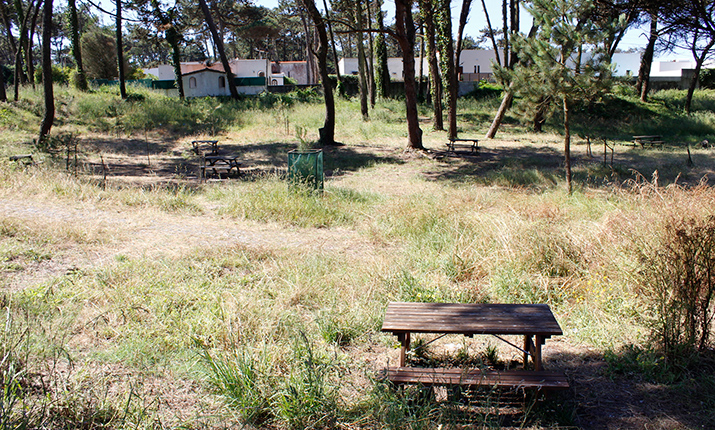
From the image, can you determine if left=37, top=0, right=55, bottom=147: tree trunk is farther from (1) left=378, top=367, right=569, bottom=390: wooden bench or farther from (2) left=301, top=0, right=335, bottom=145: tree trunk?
(1) left=378, top=367, right=569, bottom=390: wooden bench

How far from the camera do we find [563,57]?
9953mm

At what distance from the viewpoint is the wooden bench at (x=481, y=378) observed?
3.17 meters

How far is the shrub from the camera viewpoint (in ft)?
12.5

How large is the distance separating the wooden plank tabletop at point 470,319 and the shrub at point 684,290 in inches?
37.1

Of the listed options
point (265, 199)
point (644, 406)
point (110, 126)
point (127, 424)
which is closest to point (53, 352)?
point (127, 424)

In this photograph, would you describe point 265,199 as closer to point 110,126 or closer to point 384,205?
point 384,205

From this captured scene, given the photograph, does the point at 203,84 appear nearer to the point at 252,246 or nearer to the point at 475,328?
the point at 252,246

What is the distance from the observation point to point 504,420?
3.23m

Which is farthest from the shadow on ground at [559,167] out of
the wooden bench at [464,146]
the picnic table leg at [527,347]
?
the picnic table leg at [527,347]

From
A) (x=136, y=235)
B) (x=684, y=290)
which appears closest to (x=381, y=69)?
(x=136, y=235)

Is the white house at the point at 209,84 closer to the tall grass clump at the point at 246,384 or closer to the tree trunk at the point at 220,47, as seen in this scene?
the tree trunk at the point at 220,47

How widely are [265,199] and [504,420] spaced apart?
617cm

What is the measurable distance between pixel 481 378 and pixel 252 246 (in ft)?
13.1

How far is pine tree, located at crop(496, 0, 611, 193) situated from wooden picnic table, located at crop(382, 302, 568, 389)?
7396 millimetres
